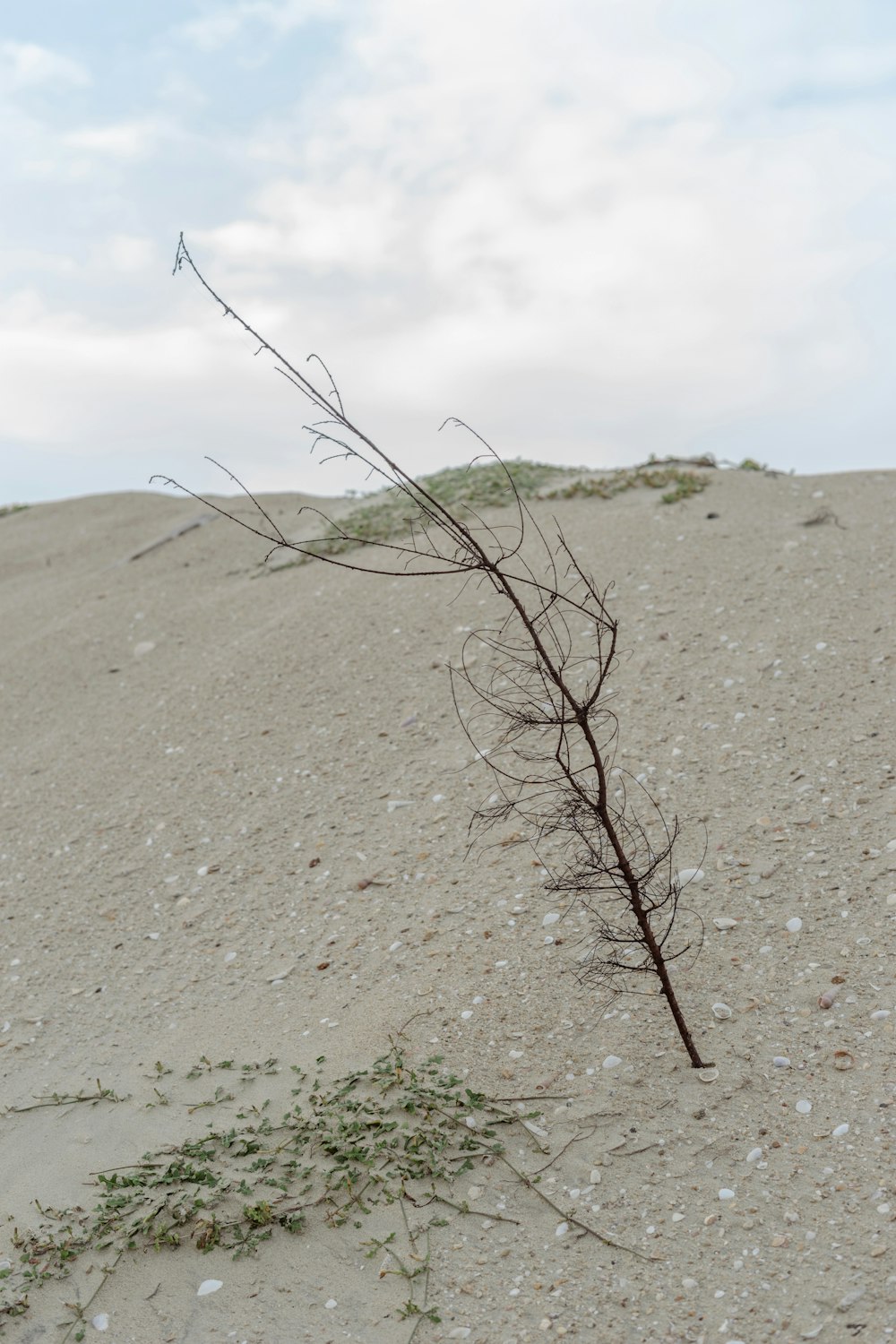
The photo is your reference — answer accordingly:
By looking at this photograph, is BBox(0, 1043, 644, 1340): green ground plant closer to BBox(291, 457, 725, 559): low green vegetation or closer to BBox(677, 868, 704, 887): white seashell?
BBox(677, 868, 704, 887): white seashell

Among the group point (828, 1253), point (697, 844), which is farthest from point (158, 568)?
point (828, 1253)

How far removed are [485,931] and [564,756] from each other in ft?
4.66

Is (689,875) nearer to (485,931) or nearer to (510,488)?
(485,931)

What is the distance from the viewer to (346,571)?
8.90 meters

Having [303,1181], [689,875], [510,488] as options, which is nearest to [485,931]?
[689,875]

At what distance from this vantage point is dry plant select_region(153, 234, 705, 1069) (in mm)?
3172

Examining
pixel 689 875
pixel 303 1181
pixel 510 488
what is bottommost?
pixel 303 1181

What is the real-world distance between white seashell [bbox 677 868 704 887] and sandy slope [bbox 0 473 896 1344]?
0.28 ft

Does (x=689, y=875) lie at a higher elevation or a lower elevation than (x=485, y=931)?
higher

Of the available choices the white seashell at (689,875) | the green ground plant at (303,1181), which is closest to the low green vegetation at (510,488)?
the white seashell at (689,875)

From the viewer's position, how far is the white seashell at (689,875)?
14.8 ft

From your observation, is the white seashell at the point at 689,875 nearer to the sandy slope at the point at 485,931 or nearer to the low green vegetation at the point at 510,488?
the sandy slope at the point at 485,931

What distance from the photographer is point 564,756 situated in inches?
226

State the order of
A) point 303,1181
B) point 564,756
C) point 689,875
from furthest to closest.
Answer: point 564,756 < point 689,875 < point 303,1181
